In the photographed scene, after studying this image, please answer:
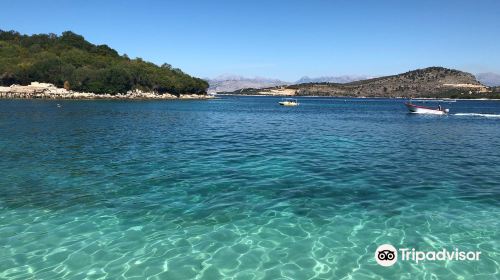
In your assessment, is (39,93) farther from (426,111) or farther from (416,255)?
(416,255)

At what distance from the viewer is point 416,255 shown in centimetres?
1330

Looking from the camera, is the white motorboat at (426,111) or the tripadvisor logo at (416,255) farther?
the white motorboat at (426,111)

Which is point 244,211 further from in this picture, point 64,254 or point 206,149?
point 206,149

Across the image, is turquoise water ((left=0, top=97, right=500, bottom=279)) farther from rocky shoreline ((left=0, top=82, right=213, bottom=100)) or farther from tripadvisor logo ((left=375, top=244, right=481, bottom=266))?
rocky shoreline ((left=0, top=82, right=213, bottom=100))

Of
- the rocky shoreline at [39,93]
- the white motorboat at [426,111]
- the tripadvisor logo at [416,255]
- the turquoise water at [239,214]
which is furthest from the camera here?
the rocky shoreline at [39,93]

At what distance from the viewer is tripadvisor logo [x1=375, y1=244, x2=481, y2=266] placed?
13.0 metres

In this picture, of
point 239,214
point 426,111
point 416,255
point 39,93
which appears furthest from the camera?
point 39,93

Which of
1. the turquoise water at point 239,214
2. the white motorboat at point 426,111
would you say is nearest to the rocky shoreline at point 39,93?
the white motorboat at point 426,111

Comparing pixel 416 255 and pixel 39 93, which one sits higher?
pixel 39 93

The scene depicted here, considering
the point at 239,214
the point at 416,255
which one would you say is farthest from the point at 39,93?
the point at 416,255

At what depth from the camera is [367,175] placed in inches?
1009

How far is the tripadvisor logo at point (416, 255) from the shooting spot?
13.0 m

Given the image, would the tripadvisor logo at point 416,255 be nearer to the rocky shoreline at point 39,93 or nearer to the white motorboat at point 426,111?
the white motorboat at point 426,111

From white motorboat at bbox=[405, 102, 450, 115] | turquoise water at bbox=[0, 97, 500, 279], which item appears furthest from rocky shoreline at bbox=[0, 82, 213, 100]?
turquoise water at bbox=[0, 97, 500, 279]
